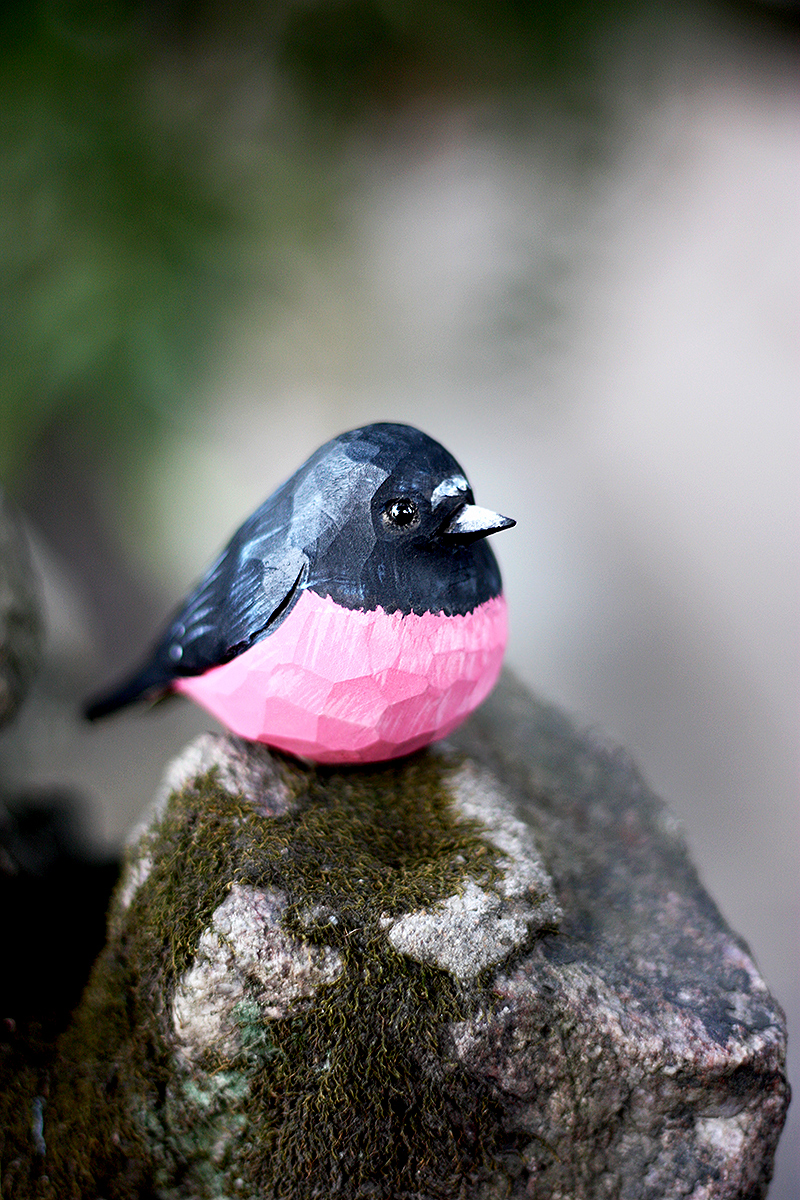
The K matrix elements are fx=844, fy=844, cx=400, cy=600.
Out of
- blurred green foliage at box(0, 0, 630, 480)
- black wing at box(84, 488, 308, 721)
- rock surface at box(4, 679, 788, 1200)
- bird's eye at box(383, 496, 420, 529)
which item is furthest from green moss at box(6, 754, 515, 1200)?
blurred green foliage at box(0, 0, 630, 480)

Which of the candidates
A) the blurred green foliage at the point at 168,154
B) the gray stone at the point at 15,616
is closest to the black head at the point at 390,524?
the gray stone at the point at 15,616

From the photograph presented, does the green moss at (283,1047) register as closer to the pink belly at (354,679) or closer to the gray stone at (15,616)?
the pink belly at (354,679)

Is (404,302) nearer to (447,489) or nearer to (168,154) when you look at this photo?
(168,154)

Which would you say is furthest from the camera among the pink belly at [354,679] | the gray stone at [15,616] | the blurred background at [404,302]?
the blurred background at [404,302]

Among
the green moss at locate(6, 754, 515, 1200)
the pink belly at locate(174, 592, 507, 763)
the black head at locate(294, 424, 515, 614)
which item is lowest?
the green moss at locate(6, 754, 515, 1200)

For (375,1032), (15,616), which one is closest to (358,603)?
(375,1032)

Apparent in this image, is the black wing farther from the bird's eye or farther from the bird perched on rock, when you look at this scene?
the bird's eye
